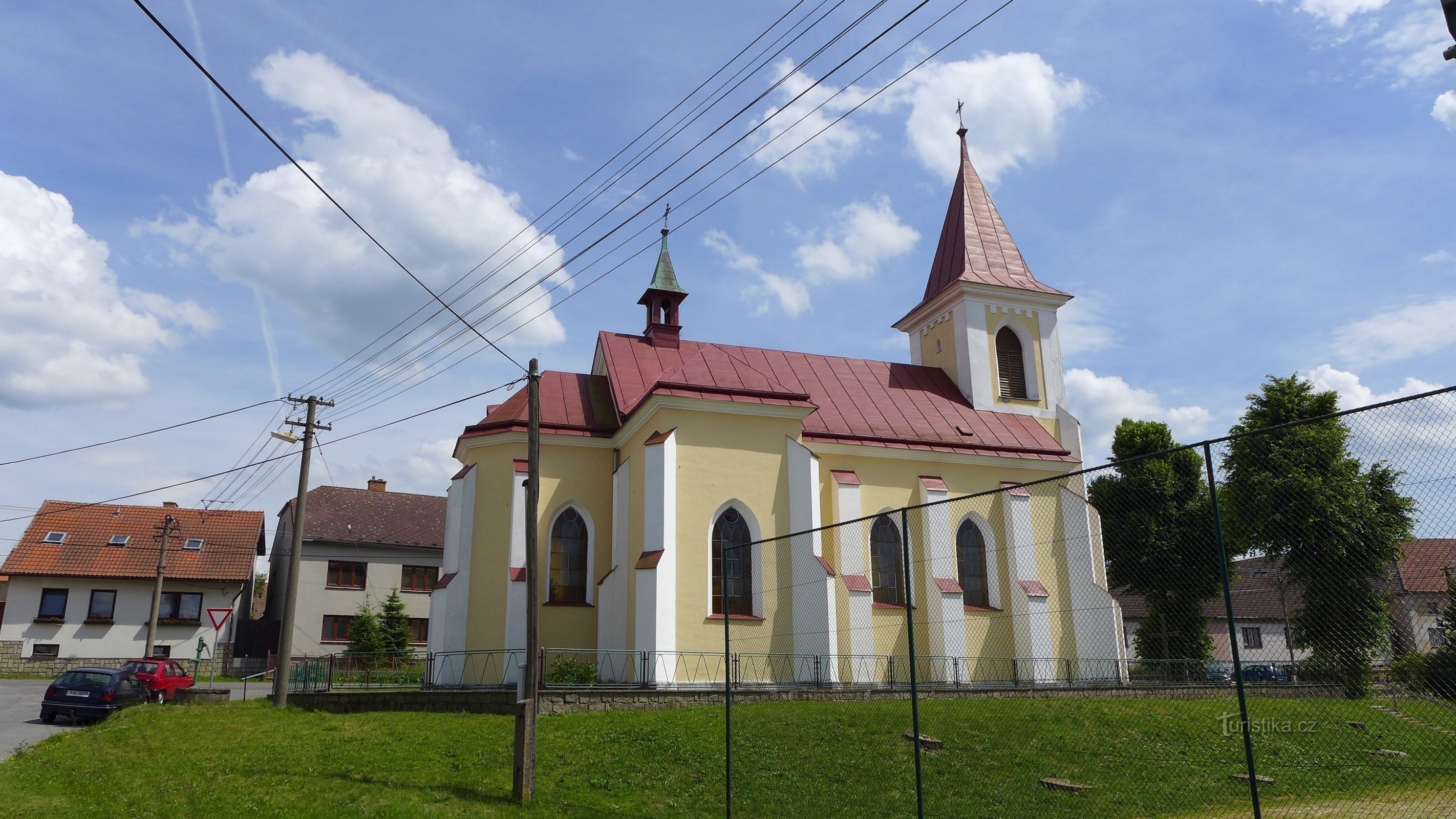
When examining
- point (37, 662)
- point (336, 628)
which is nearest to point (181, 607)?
A: point (37, 662)

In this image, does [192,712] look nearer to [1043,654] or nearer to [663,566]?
[663,566]

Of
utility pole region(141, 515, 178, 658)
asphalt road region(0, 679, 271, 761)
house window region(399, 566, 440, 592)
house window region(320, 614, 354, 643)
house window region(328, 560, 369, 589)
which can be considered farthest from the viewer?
house window region(399, 566, 440, 592)

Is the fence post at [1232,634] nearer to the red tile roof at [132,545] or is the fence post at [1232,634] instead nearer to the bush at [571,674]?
the bush at [571,674]

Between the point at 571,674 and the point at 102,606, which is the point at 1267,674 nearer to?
the point at 571,674

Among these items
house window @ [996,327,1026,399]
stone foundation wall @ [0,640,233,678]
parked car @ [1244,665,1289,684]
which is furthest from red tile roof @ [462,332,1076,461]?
stone foundation wall @ [0,640,233,678]

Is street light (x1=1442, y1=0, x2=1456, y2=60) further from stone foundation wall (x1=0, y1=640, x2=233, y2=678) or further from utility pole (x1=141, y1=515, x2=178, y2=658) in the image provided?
stone foundation wall (x1=0, y1=640, x2=233, y2=678)

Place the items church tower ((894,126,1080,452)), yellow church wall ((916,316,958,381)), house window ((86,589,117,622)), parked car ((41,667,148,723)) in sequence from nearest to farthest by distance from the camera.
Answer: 1. parked car ((41,667,148,723))
2. church tower ((894,126,1080,452))
3. yellow church wall ((916,316,958,381))
4. house window ((86,589,117,622))

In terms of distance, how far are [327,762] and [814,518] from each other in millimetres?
12282

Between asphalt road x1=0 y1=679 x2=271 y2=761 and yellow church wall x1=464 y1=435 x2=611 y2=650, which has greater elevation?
yellow church wall x1=464 y1=435 x2=611 y2=650

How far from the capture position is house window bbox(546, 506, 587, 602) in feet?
76.0

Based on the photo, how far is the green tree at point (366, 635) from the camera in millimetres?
35562

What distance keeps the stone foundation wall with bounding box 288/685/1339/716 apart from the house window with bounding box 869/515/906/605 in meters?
4.24

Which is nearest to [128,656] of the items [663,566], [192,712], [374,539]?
[374,539]

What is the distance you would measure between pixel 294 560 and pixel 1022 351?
23.5m
